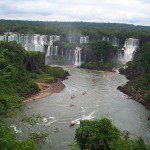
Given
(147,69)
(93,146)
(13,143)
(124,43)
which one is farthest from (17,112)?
(124,43)

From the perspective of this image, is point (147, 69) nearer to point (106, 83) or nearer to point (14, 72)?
point (106, 83)

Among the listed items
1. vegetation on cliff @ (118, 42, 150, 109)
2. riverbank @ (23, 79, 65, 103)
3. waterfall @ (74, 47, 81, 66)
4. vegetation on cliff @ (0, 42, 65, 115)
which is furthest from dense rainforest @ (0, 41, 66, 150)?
waterfall @ (74, 47, 81, 66)

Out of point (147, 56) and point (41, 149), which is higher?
point (147, 56)

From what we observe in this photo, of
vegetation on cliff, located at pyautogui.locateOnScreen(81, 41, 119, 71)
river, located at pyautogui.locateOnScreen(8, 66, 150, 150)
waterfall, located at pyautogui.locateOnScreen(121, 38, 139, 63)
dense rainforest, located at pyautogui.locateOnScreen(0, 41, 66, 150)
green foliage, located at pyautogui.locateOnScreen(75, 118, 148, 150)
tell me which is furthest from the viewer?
waterfall, located at pyautogui.locateOnScreen(121, 38, 139, 63)

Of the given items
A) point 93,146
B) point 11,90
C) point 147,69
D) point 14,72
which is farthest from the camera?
point 147,69

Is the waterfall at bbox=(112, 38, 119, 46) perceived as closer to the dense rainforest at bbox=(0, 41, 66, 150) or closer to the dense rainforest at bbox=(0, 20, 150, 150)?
the dense rainforest at bbox=(0, 20, 150, 150)

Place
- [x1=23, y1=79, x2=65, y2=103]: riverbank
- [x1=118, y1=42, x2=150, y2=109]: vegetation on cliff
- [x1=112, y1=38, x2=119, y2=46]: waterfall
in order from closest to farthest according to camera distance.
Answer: [x1=118, y1=42, x2=150, y2=109]: vegetation on cliff
[x1=23, y1=79, x2=65, y2=103]: riverbank
[x1=112, y1=38, x2=119, y2=46]: waterfall

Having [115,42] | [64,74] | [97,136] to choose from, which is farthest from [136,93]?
[115,42]
